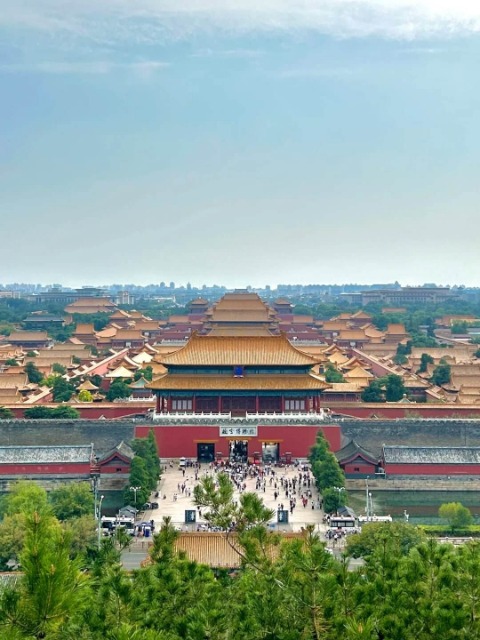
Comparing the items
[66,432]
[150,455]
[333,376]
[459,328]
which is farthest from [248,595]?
[459,328]

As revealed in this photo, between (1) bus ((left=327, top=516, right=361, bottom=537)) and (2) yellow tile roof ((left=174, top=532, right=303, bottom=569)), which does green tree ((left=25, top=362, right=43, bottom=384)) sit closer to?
(1) bus ((left=327, top=516, right=361, bottom=537))

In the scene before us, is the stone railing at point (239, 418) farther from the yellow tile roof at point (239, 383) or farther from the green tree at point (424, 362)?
the green tree at point (424, 362)

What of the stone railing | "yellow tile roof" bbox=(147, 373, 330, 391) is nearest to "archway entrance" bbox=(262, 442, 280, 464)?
the stone railing


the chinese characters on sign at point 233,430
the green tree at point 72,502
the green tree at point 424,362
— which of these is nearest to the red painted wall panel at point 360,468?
the chinese characters on sign at point 233,430

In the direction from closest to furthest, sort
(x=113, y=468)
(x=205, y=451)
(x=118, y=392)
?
(x=113, y=468) → (x=205, y=451) → (x=118, y=392)

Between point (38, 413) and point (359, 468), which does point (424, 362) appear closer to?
point (359, 468)
